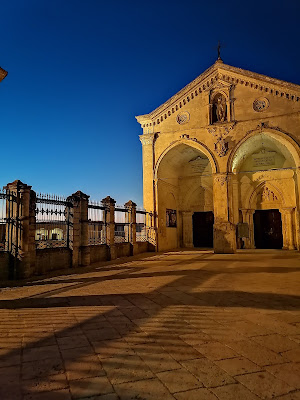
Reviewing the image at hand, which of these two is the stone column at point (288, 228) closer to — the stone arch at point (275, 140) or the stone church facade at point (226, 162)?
the stone church facade at point (226, 162)

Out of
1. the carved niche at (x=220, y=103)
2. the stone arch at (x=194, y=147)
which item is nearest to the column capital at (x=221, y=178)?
the stone arch at (x=194, y=147)

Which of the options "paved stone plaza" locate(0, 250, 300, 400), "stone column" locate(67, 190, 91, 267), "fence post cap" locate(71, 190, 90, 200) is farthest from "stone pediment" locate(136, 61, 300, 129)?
"paved stone plaza" locate(0, 250, 300, 400)

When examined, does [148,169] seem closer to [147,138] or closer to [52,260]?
[147,138]

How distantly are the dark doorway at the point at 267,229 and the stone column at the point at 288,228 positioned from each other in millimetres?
971

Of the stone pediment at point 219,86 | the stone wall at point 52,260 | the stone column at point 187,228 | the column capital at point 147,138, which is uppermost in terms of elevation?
the stone pediment at point 219,86

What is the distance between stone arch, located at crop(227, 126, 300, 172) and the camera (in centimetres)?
1555

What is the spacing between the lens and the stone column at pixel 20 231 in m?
8.39

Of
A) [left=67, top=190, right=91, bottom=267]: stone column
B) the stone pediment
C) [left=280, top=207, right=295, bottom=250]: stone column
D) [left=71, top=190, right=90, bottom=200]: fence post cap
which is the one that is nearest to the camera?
[left=67, top=190, right=91, bottom=267]: stone column

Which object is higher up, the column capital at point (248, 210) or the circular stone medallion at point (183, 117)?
the circular stone medallion at point (183, 117)

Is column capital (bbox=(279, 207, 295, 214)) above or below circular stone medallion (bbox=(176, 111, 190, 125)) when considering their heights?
below

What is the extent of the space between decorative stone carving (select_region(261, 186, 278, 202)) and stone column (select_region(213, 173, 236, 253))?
4.31 m

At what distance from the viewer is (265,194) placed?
63.4 ft

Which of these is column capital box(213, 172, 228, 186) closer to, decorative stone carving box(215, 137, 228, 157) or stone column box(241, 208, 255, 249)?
decorative stone carving box(215, 137, 228, 157)

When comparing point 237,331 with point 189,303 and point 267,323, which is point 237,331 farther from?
point 189,303
